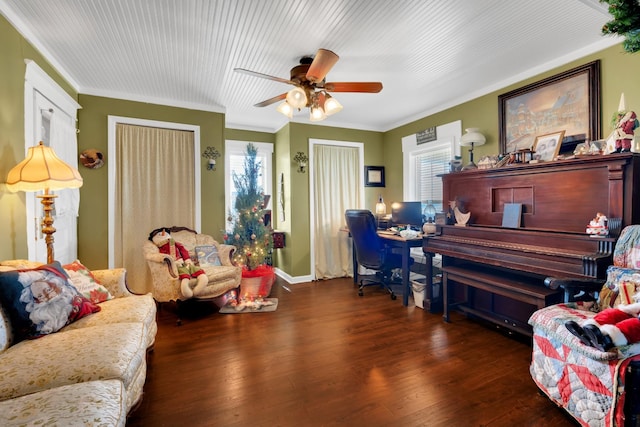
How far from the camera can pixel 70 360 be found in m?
1.39

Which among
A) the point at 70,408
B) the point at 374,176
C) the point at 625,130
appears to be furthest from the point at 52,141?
the point at 625,130

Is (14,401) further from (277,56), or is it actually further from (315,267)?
(315,267)

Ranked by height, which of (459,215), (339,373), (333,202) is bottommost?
(339,373)

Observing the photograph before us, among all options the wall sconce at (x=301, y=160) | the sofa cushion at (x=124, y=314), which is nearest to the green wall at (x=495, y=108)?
the wall sconce at (x=301, y=160)

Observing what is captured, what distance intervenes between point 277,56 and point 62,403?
2.82 meters

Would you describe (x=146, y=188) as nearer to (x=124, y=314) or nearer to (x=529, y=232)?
(x=124, y=314)

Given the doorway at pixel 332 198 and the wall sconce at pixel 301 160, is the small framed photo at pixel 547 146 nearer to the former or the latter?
the doorway at pixel 332 198

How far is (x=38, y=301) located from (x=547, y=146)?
4.15 metres

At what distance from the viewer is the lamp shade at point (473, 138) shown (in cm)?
346

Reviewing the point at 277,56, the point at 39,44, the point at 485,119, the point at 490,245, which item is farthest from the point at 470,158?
the point at 39,44

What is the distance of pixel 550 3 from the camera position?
2066mm

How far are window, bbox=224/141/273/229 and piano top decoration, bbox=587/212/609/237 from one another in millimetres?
4328

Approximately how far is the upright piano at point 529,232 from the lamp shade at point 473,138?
0.43 meters

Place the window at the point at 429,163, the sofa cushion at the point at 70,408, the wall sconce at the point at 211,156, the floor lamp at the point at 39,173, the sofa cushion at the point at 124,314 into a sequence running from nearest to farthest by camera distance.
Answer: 1. the sofa cushion at the point at 70,408
2. the sofa cushion at the point at 124,314
3. the floor lamp at the point at 39,173
4. the window at the point at 429,163
5. the wall sconce at the point at 211,156
